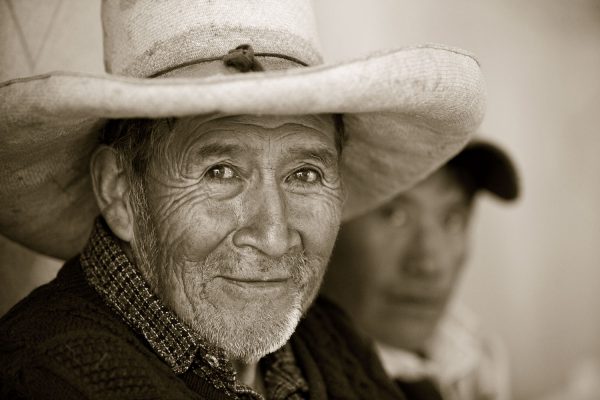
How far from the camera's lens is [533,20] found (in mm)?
5020

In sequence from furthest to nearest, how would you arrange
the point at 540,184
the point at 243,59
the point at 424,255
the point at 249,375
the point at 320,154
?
the point at 540,184 < the point at 424,255 < the point at 249,375 < the point at 320,154 < the point at 243,59

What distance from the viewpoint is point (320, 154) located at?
5.97 feet

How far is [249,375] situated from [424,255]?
1206 mm

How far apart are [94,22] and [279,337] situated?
1.52 metres

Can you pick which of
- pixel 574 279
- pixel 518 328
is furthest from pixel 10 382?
pixel 574 279

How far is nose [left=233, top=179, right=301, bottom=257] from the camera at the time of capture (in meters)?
1.65

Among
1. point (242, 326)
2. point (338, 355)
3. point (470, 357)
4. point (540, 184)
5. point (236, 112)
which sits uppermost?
point (236, 112)

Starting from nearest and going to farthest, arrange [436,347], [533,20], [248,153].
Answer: [248,153], [436,347], [533,20]

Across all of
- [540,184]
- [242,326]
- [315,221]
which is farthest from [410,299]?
[540,184]

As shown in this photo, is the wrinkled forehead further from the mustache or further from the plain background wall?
the plain background wall

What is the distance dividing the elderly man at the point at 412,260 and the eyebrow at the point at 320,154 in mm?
1090

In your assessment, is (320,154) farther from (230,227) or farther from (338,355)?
(338,355)

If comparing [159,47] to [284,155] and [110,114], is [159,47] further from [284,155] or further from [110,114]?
[284,155]

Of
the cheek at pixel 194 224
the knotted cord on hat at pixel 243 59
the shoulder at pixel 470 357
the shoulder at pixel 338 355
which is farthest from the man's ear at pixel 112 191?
the shoulder at pixel 470 357
